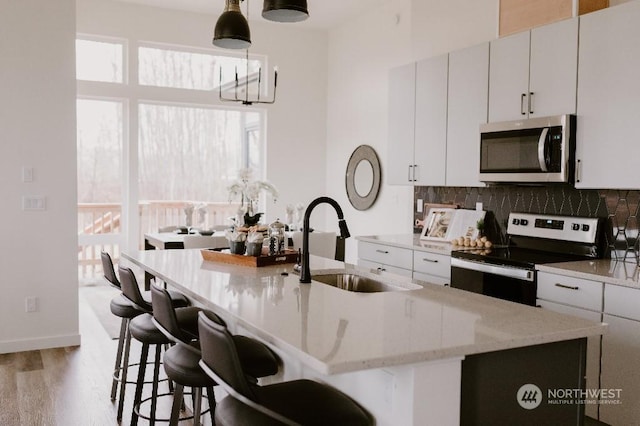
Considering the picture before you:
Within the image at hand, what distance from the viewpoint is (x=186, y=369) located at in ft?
7.44

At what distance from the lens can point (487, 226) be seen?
4.77m

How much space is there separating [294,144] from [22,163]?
12.3 ft

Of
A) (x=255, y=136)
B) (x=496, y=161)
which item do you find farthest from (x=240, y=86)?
(x=496, y=161)

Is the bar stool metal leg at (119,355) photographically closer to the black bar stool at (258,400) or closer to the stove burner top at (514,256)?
the black bar stool at (258,400)

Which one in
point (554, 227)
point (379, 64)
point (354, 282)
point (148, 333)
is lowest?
point (148, 333)

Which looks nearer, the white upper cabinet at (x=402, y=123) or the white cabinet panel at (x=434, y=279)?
the white cabinet panel at (x=434, y=279)

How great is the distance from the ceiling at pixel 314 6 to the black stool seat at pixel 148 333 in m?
4.43

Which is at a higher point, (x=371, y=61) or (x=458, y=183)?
(x=371, y=61)

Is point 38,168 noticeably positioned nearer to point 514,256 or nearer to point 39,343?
point 39,343

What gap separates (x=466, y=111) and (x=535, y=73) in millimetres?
708

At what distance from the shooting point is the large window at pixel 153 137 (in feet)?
22.3

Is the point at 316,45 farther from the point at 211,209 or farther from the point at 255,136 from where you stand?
the point at 211,209

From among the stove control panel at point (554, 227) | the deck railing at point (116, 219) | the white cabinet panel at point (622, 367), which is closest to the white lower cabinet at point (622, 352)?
the white cabinet panel at point (622, 367)

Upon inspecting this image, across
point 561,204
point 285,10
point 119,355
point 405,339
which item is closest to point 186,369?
point 405,339
